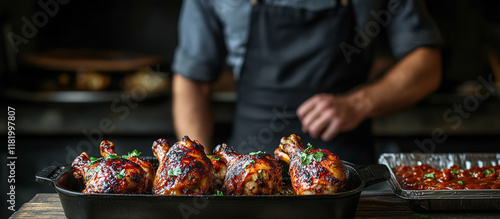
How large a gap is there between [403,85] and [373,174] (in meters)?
1.20

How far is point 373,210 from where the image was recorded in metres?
1.31

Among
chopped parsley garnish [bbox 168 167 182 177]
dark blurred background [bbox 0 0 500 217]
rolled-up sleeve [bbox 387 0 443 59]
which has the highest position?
rolled-up sleeve [bbox 387 0 443 59]

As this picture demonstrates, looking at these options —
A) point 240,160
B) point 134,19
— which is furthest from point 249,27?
point 134,19

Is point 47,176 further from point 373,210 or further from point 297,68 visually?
point 297,68

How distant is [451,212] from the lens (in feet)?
4.21

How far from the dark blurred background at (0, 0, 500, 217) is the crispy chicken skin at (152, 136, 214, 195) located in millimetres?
2142

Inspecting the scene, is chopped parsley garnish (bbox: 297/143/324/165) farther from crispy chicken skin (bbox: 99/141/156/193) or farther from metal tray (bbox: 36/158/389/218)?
crispy chicken skin (bbox: 99/141/156/193)

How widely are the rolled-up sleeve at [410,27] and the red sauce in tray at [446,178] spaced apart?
0.92 metres

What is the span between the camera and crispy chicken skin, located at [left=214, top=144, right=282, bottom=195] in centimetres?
113

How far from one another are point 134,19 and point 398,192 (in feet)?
10.8

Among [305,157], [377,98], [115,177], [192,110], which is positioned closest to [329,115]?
[377,98]

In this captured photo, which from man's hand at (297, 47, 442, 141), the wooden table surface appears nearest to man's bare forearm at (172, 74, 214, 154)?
man's hand at (297, 47, 442, 141)

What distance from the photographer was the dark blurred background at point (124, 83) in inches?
129

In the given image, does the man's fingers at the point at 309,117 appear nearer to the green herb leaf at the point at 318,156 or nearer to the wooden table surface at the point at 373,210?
the wooden table surface at the point at 373,210
